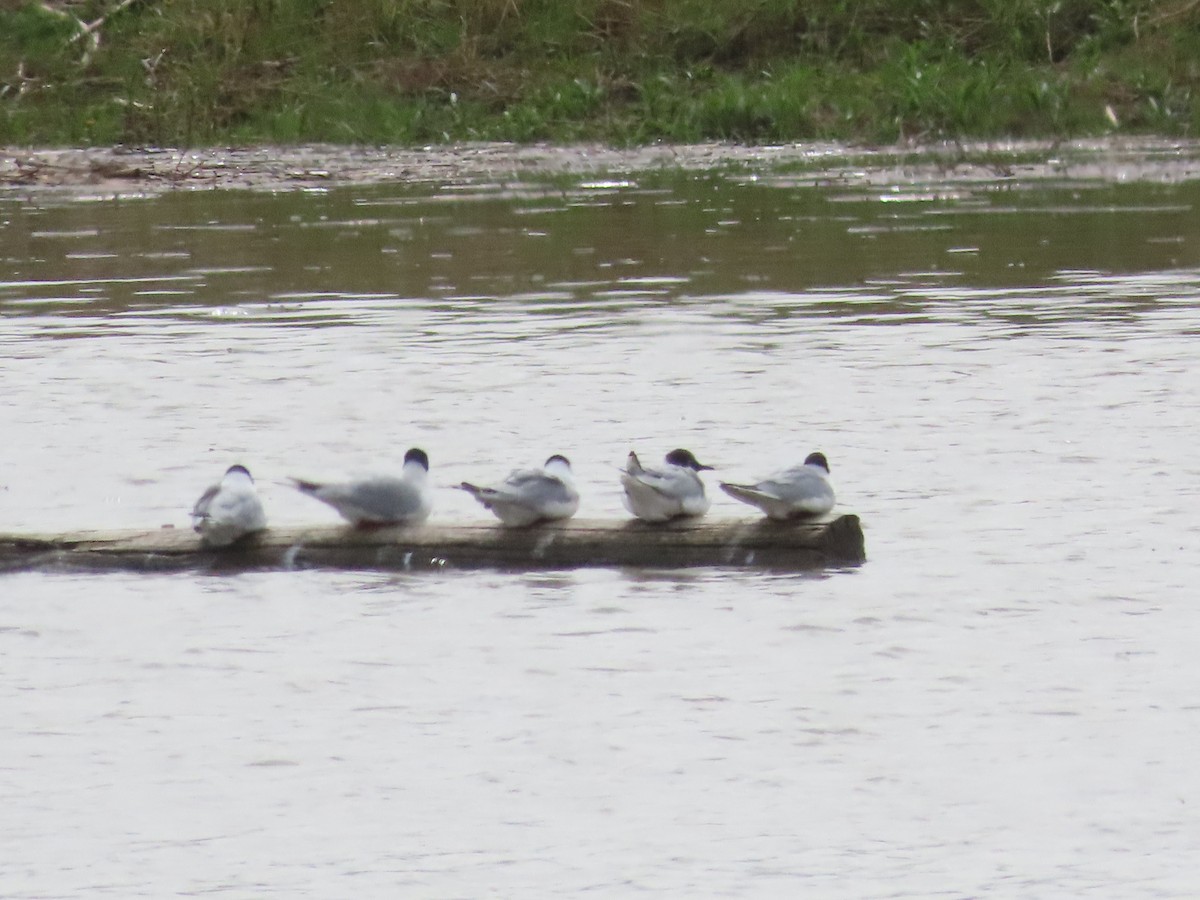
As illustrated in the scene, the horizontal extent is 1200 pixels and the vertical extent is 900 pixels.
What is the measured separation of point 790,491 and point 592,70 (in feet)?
73.0

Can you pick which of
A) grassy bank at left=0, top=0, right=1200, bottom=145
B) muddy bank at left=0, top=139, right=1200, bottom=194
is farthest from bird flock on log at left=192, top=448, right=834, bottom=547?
grassy bank at left=0, top=0, right=1200, bottom=145

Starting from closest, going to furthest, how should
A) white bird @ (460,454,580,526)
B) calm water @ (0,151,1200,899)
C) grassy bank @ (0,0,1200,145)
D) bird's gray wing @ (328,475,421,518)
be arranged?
calm water @ (0,151,1200,899) → white bird @ (460,454,580,526) → bird's gray wing @ (328,475,421,518) → grassy bank @ (0,0,1200,145)

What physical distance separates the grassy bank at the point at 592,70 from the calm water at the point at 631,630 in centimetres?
1242

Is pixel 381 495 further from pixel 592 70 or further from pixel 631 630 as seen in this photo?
pixel 592 70

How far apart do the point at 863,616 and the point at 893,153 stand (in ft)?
61.9

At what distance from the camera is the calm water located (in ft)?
17.2

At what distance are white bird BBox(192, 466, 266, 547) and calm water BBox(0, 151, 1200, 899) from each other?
17 cm

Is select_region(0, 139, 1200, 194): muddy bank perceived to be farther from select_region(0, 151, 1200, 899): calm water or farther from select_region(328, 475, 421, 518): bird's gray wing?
select_region(328, 475, 421, 518): bird's gray wing

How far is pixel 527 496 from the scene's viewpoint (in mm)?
7598

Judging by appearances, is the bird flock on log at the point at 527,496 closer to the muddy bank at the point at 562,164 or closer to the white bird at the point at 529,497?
the white bird at the point at 529,497

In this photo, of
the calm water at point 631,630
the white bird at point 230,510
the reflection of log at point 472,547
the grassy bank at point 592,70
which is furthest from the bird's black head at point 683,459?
the grassy bank at point 592,70

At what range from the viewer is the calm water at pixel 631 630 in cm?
523

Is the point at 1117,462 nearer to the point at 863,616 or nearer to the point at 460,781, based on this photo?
the point at 863,616

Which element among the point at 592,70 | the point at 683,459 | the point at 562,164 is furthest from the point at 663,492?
the point at 592,70
